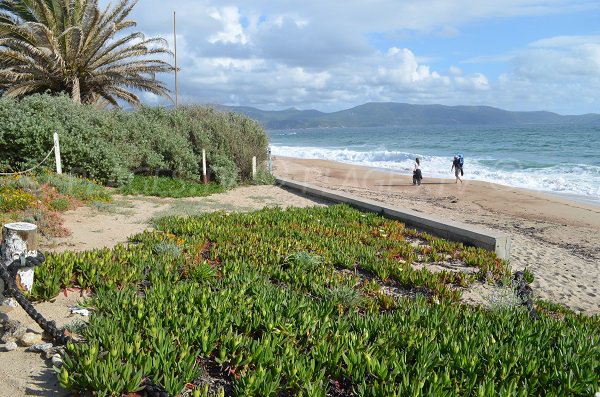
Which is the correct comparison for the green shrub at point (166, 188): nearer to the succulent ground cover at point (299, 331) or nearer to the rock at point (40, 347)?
the succulent ground cover at point (299, 331)

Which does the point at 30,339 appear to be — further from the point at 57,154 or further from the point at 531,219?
the point at 531,219

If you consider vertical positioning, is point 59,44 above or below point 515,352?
above

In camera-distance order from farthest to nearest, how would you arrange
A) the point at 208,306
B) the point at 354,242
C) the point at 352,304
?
the point at 354,242, the point at 352,304, the point at 208,306

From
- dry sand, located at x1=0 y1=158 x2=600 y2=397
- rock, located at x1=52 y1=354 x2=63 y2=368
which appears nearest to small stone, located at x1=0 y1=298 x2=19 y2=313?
dry sand, located at x1=0 y1=158 x2=600 y2=397

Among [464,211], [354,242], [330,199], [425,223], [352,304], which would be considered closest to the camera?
[352,304]

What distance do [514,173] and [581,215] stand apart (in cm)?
1390

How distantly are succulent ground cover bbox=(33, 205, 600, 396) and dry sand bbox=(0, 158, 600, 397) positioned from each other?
39cm

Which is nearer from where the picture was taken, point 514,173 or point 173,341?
point 173,341

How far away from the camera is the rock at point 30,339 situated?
3727mm

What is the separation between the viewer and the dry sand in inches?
144

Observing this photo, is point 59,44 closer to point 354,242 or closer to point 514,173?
point 354,242

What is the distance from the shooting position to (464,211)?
50.3ft

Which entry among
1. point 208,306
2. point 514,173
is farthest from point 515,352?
point 514,173

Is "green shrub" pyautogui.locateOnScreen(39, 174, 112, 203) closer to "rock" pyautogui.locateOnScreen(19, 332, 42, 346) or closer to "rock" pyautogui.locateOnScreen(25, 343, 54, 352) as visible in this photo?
"rock" pyautogui.locateOnScreen(19, 332, 42, 346)
